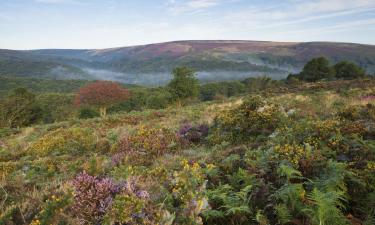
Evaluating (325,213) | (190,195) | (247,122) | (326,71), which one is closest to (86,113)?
(326,71)

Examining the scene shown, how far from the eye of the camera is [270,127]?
9.49m

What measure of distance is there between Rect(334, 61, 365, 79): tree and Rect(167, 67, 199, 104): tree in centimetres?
3360

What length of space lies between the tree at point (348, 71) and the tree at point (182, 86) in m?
33.6

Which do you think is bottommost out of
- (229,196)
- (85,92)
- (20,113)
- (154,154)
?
(20,113)

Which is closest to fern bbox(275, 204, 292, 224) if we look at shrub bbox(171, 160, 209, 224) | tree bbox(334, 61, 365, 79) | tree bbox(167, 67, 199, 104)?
shrub bbox(171, 160, 209, 224)

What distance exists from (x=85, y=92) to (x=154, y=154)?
42.4 metres

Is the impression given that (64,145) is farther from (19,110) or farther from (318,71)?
(318,71)

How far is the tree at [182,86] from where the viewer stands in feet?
163

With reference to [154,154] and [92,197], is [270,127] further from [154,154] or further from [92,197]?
[92,197]

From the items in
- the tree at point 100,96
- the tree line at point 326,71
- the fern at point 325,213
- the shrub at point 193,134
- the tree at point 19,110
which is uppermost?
the fern at point 325,213

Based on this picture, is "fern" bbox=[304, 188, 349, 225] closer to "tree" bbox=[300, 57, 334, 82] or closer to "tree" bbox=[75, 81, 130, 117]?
"tree" bbox=[75, 81, 130, 117]

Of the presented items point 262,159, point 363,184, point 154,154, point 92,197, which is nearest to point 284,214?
point 363,184

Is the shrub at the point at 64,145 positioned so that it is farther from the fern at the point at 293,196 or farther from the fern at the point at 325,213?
the fern at the point at 325,213

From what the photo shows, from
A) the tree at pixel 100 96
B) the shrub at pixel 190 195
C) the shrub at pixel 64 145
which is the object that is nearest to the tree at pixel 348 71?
the tree at pixel 100 96
